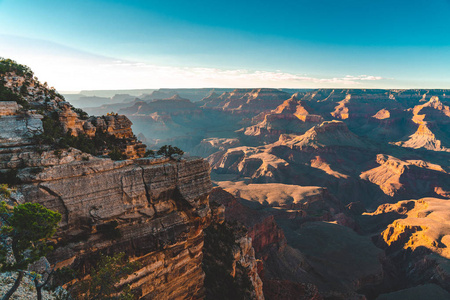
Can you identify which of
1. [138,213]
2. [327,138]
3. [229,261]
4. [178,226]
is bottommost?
[327,138]

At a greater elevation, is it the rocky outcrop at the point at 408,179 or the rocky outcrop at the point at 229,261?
the rocky outcrop at the point at 229,261

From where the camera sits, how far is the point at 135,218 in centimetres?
2044

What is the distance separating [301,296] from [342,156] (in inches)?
5565

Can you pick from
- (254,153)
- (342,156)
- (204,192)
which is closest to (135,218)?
(204,192)

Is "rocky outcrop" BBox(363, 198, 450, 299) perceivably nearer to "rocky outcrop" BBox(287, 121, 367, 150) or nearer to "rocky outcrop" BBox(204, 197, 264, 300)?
"rocky outcrop" BBox(204, 197, 264, 300)

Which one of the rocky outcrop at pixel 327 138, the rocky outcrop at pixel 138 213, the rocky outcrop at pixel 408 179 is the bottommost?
the rocky outcrop at pixel 408 179

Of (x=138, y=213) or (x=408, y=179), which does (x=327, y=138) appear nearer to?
(x=408, y=179)

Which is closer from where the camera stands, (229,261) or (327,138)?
(229,261)

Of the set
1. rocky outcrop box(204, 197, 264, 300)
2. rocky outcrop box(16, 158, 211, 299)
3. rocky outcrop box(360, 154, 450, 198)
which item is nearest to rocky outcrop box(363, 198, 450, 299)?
rocky outcrop box(360, 154, 450, 198)

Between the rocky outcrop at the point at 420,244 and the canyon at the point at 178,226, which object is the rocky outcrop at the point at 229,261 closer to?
the canyon at the point at 178,226

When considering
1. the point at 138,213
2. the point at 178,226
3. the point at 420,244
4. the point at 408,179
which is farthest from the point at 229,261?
the point at 408,179

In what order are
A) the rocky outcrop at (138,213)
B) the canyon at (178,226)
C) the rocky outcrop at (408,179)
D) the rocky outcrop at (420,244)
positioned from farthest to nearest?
1. the rocky outcrop at (408,179)
2. the rocky outcrop at (420,244)
3. the canyon at (178,226)
4. the rocky outcrop at (138,213)

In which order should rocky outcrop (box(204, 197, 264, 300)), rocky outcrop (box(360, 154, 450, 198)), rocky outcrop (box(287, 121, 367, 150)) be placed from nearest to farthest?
rocky outcrop (box(204, 197, 264, 300)), rocky outcrop (box(360, 154, 450, 198)), rocky outcrop (box(287, 121, 367, 150))

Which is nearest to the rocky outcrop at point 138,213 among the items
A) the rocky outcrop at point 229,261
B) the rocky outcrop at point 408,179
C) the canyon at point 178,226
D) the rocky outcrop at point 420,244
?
the canyon at point 178,226
